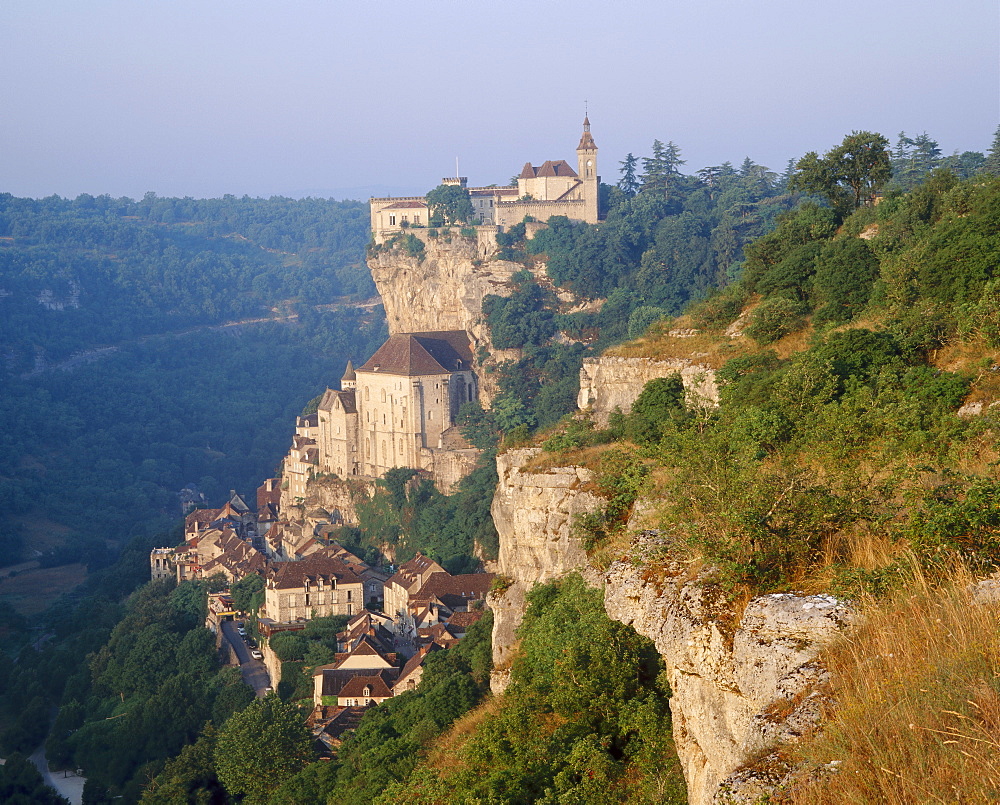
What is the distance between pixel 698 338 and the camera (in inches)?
1171

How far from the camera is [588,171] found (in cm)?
8256

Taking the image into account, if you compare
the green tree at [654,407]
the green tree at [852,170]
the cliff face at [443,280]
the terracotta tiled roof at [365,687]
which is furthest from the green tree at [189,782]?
the cliff face at [443,280]

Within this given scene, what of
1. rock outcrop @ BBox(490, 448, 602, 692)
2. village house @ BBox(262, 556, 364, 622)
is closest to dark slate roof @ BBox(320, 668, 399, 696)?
village house @ BBox(262, 556, 364, 622)

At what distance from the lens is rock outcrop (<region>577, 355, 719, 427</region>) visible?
2762 cm

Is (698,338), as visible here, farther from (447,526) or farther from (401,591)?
(447,526)

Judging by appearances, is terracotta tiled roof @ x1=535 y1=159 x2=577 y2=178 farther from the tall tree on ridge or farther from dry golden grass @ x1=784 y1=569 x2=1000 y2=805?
dry golden grass @ x1=784 y1=569 x2=1000 y2=805

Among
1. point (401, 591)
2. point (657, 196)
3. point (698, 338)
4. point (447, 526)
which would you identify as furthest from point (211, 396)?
point (698, 338)

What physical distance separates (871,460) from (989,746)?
7.75 metres

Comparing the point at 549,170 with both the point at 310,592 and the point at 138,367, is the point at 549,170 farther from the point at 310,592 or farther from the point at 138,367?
the point at 138,367

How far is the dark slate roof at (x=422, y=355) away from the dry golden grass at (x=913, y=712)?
55890 millimetres

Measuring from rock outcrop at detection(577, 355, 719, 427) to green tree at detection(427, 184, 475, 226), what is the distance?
160 feet

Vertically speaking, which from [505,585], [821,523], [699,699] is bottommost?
[505,585]

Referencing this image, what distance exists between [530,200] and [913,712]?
2960 inches

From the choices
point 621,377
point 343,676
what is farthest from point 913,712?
point 343,676
